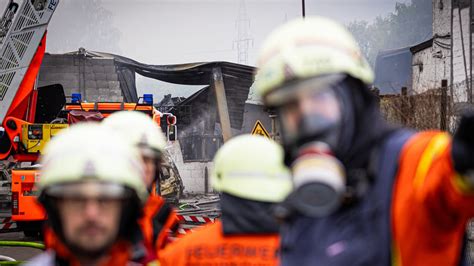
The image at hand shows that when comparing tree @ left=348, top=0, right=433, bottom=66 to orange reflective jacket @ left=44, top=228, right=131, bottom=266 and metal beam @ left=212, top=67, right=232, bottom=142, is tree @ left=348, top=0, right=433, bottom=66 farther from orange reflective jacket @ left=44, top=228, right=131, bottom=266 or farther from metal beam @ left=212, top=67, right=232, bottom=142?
orange reflective jacket @ left=44, top=228, right=131, bottom=266

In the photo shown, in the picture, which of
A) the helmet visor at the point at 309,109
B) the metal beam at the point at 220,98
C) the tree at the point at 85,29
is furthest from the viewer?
the tree at the point at 85,29

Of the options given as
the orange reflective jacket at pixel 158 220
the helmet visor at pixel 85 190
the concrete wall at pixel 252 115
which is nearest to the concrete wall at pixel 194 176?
the concrete wall at pixel 252 115

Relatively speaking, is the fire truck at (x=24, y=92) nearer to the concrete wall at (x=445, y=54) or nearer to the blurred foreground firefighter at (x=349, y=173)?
the concrete wall at (x=445, y=54)

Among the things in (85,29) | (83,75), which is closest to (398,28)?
(85,29)

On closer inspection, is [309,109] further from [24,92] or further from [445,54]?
[445,54]

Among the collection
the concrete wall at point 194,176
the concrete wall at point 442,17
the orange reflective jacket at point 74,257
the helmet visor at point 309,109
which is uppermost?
the concrete wall at point 442,17

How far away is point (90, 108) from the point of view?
13.0m

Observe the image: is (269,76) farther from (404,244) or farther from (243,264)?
(243,264)

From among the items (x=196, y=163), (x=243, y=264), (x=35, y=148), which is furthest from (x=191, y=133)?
(x=243, y=264)

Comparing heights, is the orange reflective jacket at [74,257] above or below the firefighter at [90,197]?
below

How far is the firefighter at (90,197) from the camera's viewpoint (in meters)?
2.21

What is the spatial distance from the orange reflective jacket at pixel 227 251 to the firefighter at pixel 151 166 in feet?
1.37

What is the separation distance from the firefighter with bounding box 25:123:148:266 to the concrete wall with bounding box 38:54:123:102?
70.0ft

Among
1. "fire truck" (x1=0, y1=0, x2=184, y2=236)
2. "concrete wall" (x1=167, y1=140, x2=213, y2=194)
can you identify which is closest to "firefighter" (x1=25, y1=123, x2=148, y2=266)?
"fire truck" (x1=0, y1=0, x2=184, y2=236)
